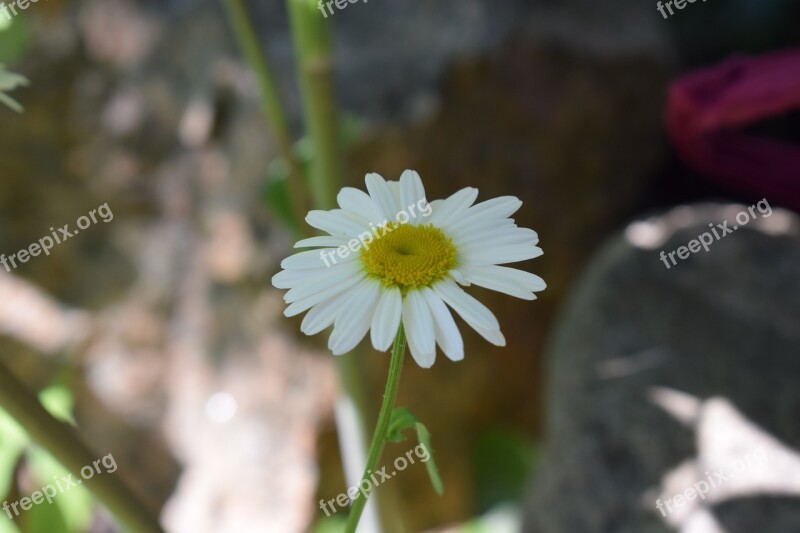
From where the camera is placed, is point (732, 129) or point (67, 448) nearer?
point (67, 448)

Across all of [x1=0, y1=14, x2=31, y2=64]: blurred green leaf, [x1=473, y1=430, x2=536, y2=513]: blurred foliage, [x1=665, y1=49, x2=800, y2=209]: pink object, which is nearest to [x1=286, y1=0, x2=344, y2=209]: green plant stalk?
[x1=0, y1=14, x2=31, y2=64]: blurred green leaf

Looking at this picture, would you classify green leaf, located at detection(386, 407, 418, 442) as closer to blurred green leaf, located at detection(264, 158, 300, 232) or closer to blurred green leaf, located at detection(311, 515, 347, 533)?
blurred green leaf, located at detection(264, 158, 300, 232)

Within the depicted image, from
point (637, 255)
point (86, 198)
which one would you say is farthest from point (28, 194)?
point (637, 255)

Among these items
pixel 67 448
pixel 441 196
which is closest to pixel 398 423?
pixel 67 448

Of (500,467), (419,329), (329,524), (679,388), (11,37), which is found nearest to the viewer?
(419,329)

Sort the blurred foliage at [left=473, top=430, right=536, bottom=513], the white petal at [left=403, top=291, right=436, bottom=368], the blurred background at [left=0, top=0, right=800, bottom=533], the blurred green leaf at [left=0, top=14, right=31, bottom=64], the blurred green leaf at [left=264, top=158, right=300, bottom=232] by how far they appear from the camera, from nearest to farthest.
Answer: the white petal at [left=403, top=291, right=436, bottom=368]
the blurred green leaf at [left=0, top=14, right=31, bottom=64]
the blurred green leaf at [left=264, top=158, right=300, bottom=232]
the blurred background at [left=0, top=0, right=800, bottom=533]
the blurred foliage at [left=473, top=430, right=536, bottom=513]

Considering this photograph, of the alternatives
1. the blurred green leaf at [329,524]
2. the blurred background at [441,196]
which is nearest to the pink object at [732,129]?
the blurred background at [441,196]

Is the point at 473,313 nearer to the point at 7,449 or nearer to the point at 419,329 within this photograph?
the point at 419,329

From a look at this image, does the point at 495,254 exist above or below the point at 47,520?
above
